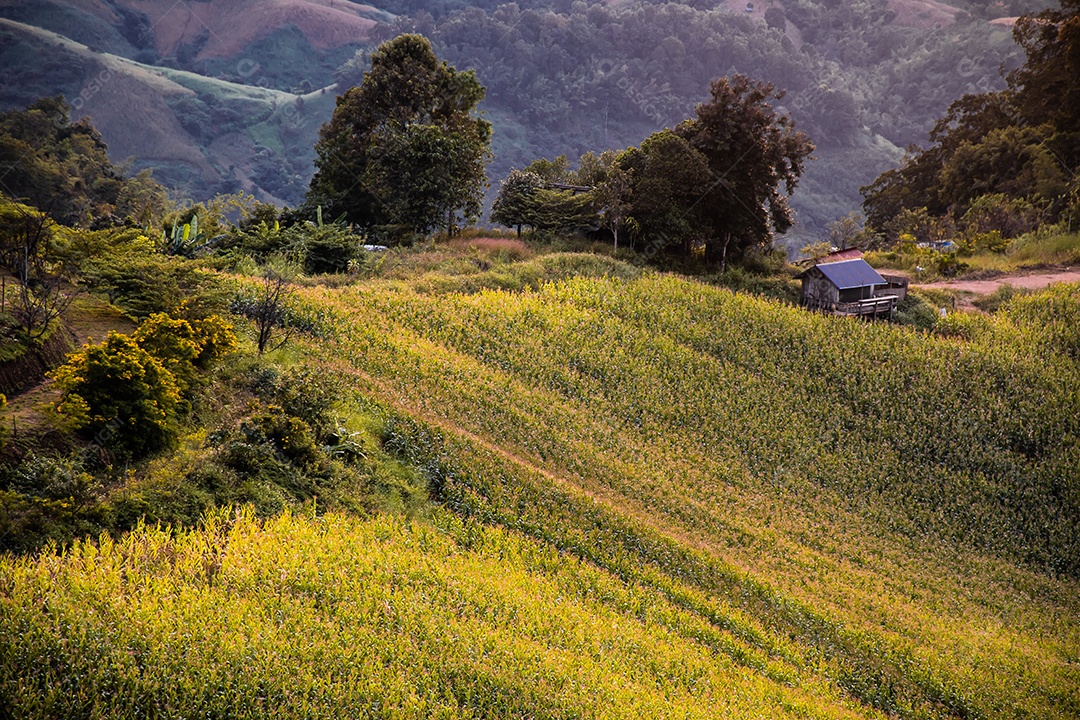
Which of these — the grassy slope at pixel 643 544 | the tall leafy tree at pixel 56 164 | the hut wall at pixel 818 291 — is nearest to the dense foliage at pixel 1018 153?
the hut wall at pixel 818 291

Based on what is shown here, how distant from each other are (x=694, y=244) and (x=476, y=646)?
27.5 metres

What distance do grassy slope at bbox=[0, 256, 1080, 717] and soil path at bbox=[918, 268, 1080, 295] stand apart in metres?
6.70

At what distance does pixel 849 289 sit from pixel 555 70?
110 m

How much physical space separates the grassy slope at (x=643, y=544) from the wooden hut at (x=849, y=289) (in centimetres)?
209

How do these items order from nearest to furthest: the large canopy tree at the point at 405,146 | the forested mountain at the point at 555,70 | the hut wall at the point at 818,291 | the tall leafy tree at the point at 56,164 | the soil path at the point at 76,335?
1. the soil path at the point at 76,335
2. the hut wall at the point at 818,291
3. the large canopy tree at the point at 405,146
4. the tall leafy tree at the point at 56,164
5. the forested mountain at the point at 555,70

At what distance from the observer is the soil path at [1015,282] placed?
31234 millimetres

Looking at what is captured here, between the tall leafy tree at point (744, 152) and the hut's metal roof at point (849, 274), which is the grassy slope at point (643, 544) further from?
the tall leafy tree at point (744, 152)

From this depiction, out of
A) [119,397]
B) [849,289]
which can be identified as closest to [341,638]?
[119,397]

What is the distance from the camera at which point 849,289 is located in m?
28.4

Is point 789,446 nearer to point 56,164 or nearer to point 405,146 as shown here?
point 405,146

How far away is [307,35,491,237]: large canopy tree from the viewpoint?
104ft

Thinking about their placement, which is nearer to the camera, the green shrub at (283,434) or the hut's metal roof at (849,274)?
the green shrub at (283,434)

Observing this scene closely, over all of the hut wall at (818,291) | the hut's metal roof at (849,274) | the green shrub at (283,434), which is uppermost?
the hut's metal roof at (849,274)

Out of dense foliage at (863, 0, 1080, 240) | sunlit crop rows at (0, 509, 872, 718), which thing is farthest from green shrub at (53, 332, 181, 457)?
dense foliage at (863, 0, 1080, 240)
